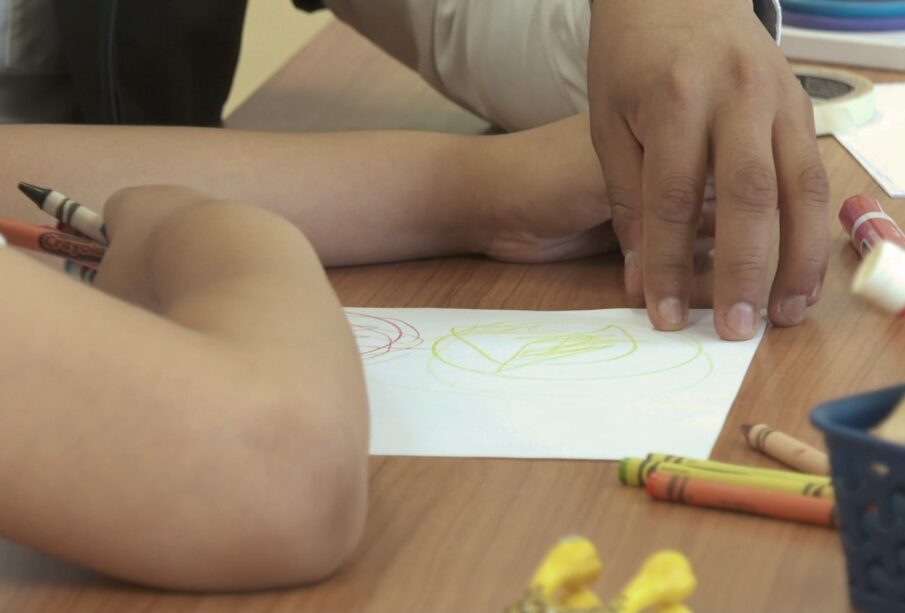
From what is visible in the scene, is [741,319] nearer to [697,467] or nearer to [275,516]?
[697,467]

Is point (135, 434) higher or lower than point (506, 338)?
higher

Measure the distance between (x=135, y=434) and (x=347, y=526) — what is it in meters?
0.08

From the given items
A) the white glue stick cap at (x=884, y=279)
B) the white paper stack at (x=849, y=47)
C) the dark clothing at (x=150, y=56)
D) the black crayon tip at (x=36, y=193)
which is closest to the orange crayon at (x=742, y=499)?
the white glue stick cap at (x=884, y=279)

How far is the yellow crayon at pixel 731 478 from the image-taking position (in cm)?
46

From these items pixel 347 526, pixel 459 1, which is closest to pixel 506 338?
pixel 347 526

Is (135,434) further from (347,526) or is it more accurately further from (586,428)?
(586,428)

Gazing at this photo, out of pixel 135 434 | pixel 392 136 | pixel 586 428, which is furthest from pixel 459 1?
pixel 135 434

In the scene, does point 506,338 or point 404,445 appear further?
point 506,338

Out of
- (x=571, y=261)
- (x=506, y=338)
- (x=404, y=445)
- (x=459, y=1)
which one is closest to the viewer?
(x=404, y=445)

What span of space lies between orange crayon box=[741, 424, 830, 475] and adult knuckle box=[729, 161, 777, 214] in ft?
0.54

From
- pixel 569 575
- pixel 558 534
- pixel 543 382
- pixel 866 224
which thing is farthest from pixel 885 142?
pixel 569 575

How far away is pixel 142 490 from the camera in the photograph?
421 millimetres

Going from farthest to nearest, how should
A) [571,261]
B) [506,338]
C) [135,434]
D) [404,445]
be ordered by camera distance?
[571,261] → [506,338] → [404,445] → [135,434]

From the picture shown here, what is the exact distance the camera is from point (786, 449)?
0.50 m
